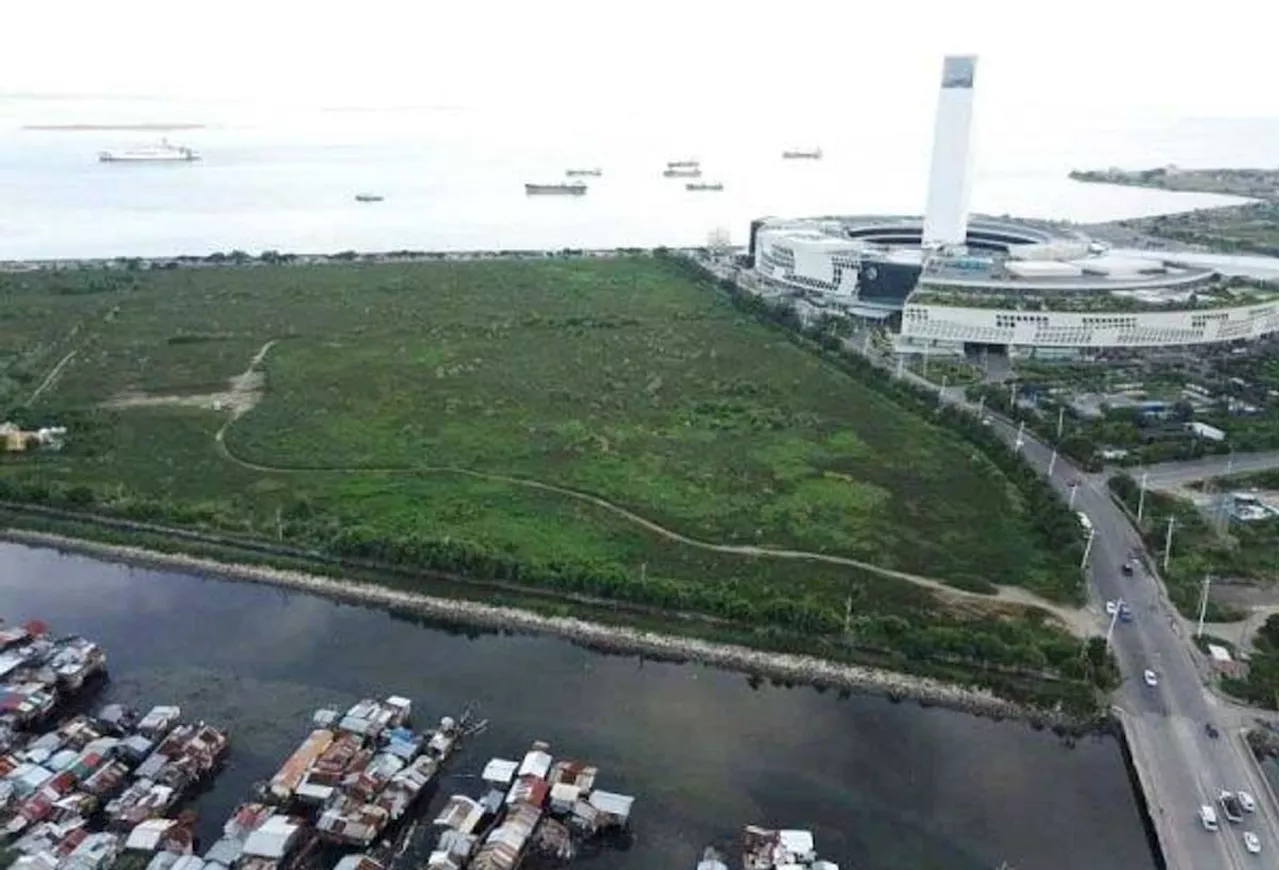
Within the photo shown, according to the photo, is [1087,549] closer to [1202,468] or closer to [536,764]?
[1202,468]

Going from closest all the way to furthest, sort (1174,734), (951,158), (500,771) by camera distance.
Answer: (500,771) → (1174,734) → (951,158)

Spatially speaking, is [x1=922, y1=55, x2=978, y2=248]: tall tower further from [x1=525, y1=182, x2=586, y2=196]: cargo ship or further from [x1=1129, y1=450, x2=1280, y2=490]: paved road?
[x1=525, y1=182, x2=586, y2=196]: cargo ship

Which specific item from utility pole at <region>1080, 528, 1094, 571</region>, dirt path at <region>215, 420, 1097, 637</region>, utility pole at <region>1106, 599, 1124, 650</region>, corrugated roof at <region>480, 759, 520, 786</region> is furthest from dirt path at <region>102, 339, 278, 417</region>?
utility pole at <region>1106, 599, 1124, 650</region>

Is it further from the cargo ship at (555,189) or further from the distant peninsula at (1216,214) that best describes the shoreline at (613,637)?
the cargo ship at (555,189)

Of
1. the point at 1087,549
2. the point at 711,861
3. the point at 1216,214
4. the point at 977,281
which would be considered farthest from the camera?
the point at 1216,214

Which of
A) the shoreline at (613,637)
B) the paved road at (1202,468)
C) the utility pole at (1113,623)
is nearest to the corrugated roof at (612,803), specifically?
the shoreline at (613,637)

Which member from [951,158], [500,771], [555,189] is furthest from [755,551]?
[555,189]

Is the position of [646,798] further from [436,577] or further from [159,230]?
[159,230]
